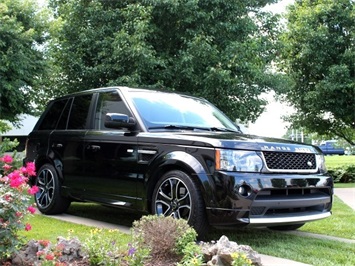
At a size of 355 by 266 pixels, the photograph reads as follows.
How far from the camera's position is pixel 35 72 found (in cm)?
1070

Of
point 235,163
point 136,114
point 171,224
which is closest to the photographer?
point 171,224

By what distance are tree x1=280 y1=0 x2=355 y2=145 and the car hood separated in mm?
9155

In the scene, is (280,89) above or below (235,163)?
above

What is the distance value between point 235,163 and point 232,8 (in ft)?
26.7

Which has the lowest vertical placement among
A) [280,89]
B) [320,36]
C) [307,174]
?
[307,174]

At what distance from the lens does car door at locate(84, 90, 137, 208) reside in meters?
5.30

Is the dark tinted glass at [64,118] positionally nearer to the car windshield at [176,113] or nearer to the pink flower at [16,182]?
the car windshield at [176,113]

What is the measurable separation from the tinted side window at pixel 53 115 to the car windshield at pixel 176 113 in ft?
5.87

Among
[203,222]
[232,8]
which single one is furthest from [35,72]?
[203,222]

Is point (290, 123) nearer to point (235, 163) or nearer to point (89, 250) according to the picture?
point (235, 163)

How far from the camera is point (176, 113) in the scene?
228 inches

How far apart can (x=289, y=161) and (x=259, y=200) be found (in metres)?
0.69

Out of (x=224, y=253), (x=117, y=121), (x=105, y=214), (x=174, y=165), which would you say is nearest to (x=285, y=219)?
(x=174, y=165)

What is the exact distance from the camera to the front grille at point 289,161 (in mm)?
4625
